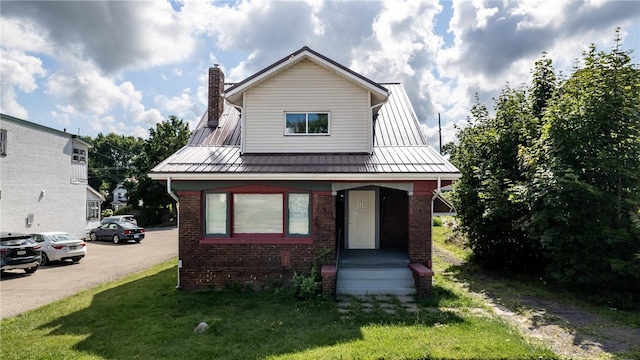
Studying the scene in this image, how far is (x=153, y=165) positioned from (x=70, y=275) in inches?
1156

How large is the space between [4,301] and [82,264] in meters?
6.07

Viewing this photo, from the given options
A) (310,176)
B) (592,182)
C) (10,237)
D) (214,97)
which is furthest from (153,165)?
(592,182)

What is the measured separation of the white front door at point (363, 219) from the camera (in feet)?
39.9

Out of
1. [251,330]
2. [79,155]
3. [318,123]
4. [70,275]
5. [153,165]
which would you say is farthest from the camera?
[153,165]

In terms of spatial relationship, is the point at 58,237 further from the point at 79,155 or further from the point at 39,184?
the point at 79,155

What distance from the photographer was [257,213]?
32.8 feet

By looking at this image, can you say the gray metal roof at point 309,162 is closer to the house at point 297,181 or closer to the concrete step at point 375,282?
the house at point 297,181

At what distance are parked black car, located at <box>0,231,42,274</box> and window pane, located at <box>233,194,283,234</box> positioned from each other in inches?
354

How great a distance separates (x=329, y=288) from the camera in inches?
344

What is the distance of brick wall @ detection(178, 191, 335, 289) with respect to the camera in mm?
9641

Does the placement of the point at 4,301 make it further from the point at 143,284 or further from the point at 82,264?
A: the point at 82,264

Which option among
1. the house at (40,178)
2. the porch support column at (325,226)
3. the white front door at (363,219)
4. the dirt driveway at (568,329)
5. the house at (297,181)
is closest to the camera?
the dirt driveway at (568,329)

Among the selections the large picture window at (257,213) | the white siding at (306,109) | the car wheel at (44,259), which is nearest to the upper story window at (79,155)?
the car wheel at (44,259)

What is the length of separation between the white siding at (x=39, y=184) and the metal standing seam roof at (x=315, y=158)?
40.4 feet
